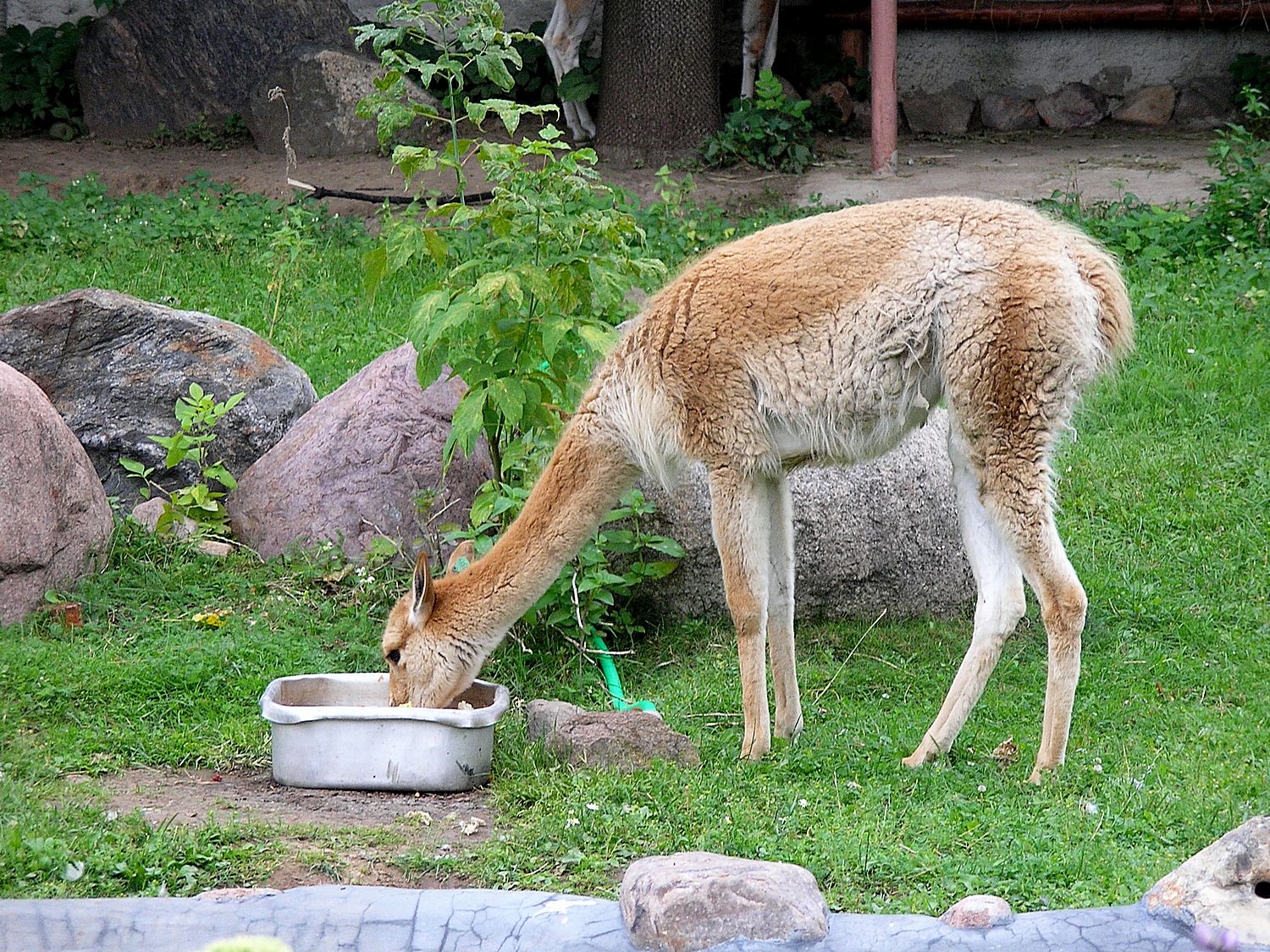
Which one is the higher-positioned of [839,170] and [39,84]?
[39,84]

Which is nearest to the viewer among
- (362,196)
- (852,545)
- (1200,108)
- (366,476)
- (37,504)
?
(37,504)

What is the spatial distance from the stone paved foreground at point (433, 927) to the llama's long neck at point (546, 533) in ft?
5.50

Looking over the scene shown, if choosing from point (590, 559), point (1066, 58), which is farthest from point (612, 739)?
point (1066, 58)

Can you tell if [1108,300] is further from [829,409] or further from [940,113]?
[940,113]

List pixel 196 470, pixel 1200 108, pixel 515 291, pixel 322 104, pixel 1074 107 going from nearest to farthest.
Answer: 1. pixel 515 291
2. pixel 196 470
3. pixel 322 104
4. pixel 1200 108
5. pixel 1074 107

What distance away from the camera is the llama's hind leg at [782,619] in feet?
16.6

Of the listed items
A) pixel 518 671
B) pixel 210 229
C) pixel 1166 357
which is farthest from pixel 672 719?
pixel 210 229

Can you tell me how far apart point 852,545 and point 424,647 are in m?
2.09

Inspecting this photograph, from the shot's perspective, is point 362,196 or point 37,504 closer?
point 37,504

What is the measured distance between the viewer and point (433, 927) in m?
3.26

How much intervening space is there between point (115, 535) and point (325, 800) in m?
2.30

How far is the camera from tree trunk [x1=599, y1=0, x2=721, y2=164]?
1270cm

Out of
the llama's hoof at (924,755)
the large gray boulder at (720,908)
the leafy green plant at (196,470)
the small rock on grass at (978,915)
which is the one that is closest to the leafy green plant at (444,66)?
the leafy green plant at (196,470)

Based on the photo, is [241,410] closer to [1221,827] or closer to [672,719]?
[672,719]
